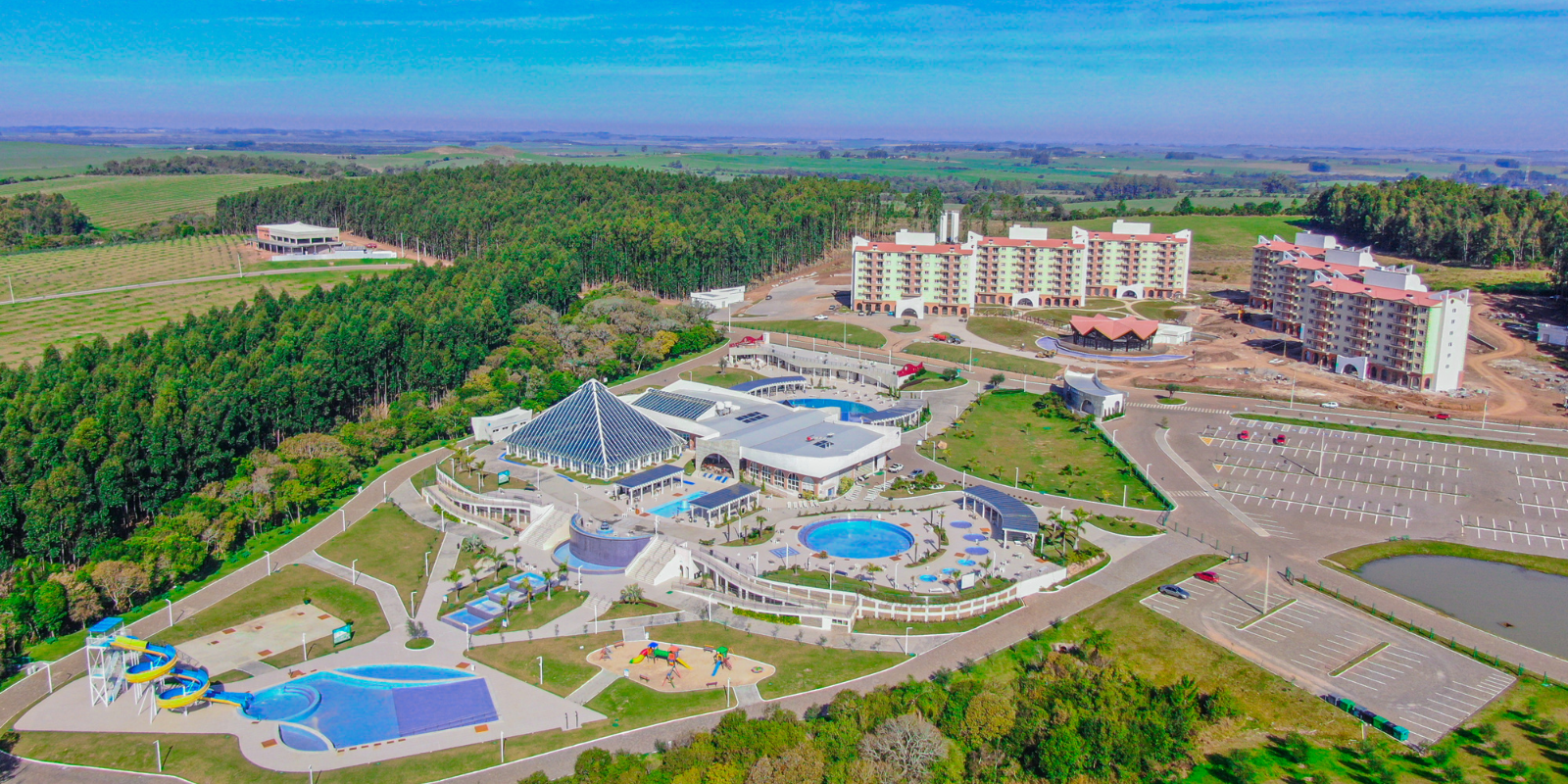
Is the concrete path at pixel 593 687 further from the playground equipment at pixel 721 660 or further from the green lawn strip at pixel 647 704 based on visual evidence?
the playground equipment at pixel 721 660

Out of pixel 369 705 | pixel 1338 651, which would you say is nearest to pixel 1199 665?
pixel 1338 651

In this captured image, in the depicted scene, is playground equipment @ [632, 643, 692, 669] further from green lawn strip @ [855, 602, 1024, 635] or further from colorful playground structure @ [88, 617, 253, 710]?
colorful playground structure @ [88, 617, 253, 710]

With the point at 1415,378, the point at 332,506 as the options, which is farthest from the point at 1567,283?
the point at 332,506

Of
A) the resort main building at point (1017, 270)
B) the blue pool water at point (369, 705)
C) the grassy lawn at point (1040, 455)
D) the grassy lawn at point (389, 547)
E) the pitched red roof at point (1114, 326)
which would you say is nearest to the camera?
the blue pool water at point (369, 705)

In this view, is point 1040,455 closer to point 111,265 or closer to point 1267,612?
point 1267,612

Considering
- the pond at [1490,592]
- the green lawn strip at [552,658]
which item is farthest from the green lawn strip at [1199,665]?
the green lawn strip at [552,658]

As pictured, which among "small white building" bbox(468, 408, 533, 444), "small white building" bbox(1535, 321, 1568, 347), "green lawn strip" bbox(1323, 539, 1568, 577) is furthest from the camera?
"small white building" bbox(1535, 321, 1568, 347)

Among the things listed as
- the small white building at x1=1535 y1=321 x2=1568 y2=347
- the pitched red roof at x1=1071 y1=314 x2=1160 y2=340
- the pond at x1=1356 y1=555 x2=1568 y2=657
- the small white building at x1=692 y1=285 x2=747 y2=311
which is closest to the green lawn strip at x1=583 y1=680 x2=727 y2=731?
the pond at x1=1356 y1=555 x2=1568 y2=657
